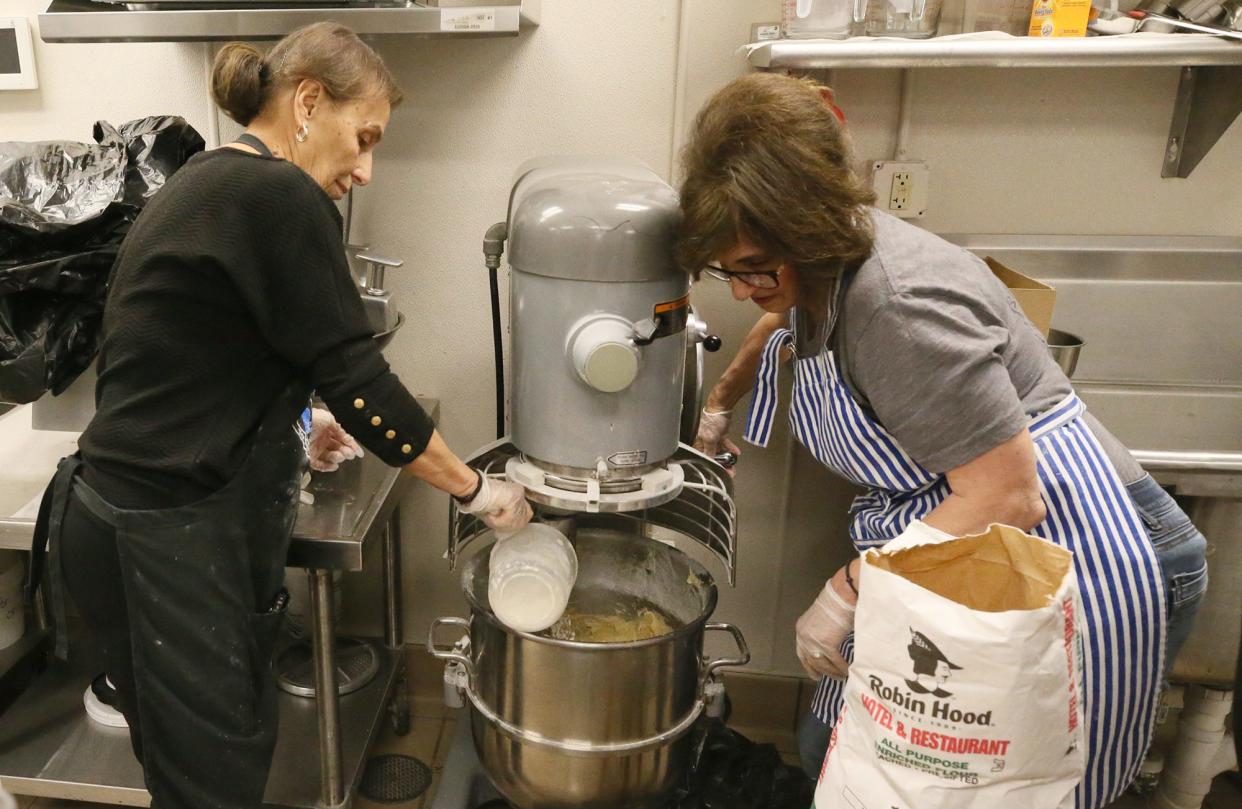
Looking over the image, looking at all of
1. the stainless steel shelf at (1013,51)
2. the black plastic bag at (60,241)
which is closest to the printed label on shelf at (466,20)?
the stainless steel shelf at (1013,51)

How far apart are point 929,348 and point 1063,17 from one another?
787mm

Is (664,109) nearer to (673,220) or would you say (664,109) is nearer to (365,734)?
(673,220)

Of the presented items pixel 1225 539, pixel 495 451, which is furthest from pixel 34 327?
pixel 1225 539

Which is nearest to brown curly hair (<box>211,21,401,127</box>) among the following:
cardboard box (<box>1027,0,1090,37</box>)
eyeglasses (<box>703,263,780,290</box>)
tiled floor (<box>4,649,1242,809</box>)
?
eyeglasses (<box>703,263,780,290</box>)

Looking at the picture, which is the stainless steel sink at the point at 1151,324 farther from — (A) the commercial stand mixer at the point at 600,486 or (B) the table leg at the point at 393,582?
(B) the table leg at the point at 393,582

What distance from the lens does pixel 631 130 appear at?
1755 mm

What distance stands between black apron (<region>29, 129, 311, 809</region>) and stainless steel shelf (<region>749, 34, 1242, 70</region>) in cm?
93

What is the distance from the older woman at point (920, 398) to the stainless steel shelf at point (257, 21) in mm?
561

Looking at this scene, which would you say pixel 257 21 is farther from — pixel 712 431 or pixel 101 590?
pixel 712 431

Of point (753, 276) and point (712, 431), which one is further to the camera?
point (712, 431)

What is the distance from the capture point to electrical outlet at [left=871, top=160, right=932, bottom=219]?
5.50ft

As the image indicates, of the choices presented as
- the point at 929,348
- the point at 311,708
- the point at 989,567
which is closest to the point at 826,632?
the point at 989,567

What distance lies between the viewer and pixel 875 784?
896 millimetres

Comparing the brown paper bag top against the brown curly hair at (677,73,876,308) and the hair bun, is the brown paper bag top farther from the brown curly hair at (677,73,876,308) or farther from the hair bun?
the hair bun
